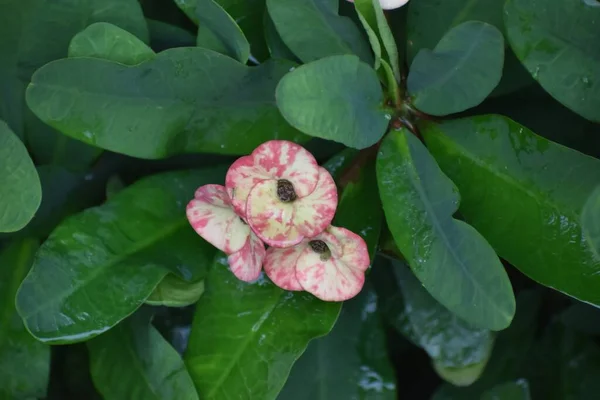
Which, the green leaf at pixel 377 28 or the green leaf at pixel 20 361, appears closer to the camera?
the green leaf at pixel 377 28

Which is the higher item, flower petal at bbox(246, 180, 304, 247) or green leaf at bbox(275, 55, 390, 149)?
green leaf at bbox(275, 55, 390, 149)

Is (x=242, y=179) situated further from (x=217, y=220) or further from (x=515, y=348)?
(x=515, y=348)

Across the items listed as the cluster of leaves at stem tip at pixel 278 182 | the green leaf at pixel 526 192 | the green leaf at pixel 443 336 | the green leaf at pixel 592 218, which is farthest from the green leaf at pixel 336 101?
the green leaf at pixel 443 336

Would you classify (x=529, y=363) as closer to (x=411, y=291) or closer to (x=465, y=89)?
(x=411, y=291)

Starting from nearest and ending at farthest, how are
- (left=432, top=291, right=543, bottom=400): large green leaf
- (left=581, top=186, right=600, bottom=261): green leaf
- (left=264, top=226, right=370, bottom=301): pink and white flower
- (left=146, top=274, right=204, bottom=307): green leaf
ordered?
(left=581, top=186, right=600, bottom=261): green leaf → (left=264, top=226, right=370, bottom=301): pink and white flower → (left=146, top=274, right=204, bottom=307): green leaf → (left=432, top=291, right=543, bottom=400): large green leaf

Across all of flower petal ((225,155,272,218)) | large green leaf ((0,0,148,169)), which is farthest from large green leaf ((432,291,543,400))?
large green leaf ((0,0,148,169))

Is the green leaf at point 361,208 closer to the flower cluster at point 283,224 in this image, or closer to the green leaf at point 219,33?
the flower cluster at point 283,224

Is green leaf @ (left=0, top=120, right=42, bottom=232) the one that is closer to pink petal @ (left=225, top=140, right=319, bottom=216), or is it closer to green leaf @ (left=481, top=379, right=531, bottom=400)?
pink petal @ (left=225, top=140, right=319, bottom=216)
